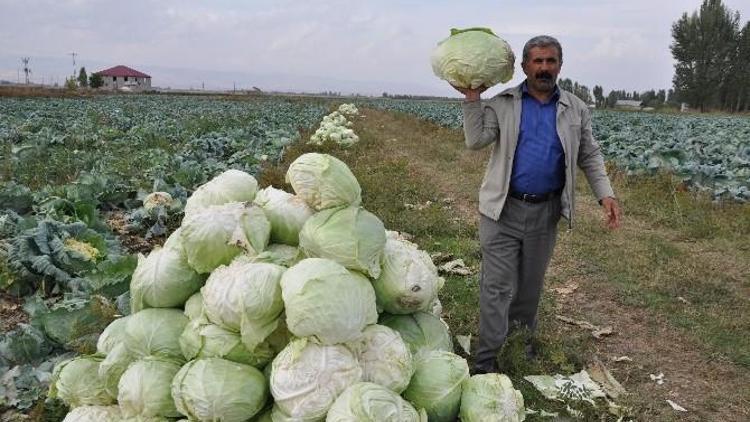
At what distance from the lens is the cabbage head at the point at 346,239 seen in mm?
3016

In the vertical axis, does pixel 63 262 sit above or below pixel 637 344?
above

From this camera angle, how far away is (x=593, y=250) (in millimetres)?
7875

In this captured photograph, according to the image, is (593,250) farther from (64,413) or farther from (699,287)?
(64,413)

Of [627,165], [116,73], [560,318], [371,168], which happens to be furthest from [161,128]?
[116,73]

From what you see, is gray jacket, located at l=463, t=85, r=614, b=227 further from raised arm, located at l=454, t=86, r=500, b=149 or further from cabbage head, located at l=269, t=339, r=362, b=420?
cabbage head, located at l=269, t=339, r=362, b=420

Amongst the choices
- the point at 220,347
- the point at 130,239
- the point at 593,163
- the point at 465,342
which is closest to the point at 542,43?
the point at 593,163

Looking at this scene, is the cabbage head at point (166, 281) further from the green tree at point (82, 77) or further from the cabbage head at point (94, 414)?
the green tree at point (82, 77)

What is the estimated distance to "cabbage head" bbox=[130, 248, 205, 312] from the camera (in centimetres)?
317

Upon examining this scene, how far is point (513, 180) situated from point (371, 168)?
956cm

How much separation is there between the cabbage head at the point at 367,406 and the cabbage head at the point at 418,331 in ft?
2.19

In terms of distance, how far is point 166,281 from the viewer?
125 inches

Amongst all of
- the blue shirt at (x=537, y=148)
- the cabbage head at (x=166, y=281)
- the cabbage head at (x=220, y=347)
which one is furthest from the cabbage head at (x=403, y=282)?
the blue shirt at (x=537, y=148)

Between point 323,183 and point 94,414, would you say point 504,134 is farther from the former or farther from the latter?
point 94,414

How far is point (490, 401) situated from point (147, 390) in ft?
5.22
